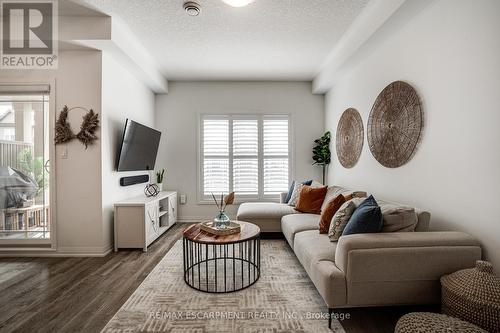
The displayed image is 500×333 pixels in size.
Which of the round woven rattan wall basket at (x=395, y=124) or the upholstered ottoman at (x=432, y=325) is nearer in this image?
the upholstered ottoman at (x=432, y=325)

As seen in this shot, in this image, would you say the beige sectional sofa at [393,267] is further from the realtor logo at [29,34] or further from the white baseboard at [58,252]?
the realtor logo at [29,34]

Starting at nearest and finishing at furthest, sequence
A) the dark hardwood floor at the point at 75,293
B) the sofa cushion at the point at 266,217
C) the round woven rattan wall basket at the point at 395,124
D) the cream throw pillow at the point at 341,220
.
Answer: the dark hardwood floor at the point at 75,293, the cream throw pillow at the point at 341,220, the round woven rattan wall basket at the point at 395,124, the sofa cushion at the point at 266,217

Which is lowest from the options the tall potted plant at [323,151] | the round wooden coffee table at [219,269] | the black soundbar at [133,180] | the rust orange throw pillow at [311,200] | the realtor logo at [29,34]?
the round wooden coffee table at [219,269]

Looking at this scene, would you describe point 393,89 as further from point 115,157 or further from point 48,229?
point 48,229

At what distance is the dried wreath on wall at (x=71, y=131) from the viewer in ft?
9.80

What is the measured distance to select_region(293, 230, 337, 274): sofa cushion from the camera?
1991 millimetres

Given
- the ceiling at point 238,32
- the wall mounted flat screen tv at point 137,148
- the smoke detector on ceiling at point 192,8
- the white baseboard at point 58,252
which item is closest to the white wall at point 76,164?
the white baseboard at point 58,252

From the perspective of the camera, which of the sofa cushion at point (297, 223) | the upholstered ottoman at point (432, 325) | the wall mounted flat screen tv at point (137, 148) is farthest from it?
the wall mounted flat screen tv at point (137, 148)

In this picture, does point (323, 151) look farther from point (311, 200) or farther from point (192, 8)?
point (192, 8)

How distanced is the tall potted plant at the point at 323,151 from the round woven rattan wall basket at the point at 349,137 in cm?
40

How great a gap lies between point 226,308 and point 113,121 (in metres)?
2.82

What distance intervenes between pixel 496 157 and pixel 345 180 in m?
2.36

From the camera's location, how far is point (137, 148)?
12.1 feet

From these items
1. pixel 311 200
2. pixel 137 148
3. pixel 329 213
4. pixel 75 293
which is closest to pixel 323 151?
pixel 311 200
